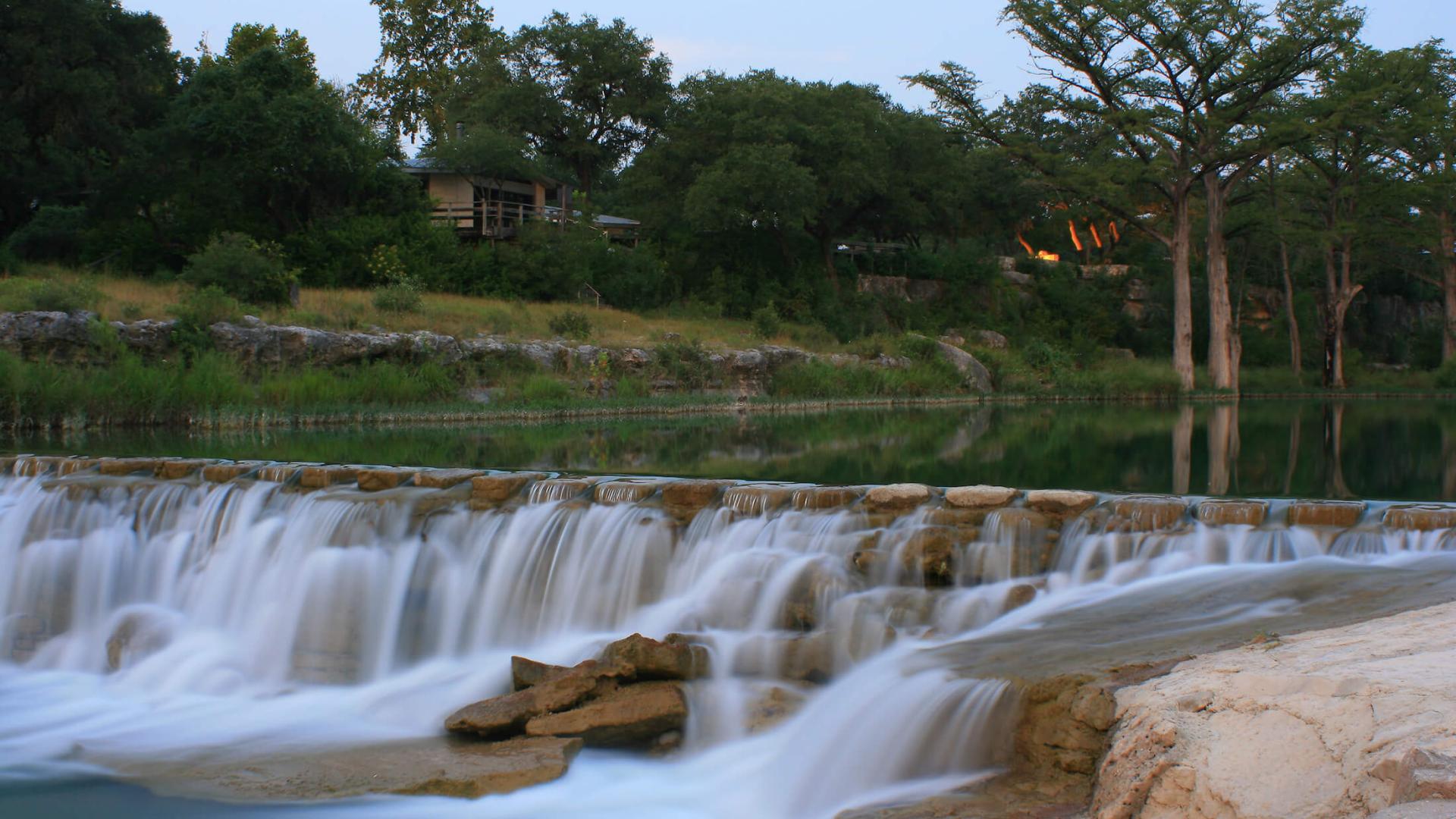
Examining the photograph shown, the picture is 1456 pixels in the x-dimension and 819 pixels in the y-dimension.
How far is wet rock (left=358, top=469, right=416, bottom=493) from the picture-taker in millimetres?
10258

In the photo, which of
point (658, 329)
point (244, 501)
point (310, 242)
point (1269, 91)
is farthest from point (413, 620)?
point (1269, 91)

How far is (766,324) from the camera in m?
39.8

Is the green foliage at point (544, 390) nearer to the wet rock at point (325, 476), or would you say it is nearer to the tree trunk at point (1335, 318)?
the wet rock at point (325, 476)

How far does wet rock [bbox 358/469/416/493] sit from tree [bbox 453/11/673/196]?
40.1 m

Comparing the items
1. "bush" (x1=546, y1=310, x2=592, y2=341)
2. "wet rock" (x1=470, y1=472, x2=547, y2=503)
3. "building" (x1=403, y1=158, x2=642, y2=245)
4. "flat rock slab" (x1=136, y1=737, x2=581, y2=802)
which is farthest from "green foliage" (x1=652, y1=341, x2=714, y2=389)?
"flat rock slab" (x1=136, y1=737, x2=581, y2=802)

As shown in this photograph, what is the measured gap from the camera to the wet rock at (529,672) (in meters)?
7.18

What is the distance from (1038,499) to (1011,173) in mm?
46466

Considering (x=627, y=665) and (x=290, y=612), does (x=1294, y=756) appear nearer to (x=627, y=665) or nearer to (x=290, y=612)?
(x=627, y=665)

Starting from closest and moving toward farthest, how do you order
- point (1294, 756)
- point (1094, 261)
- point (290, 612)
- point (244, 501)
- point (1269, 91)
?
point (1294, 756) < point (290, 612) < point (244, 501) < point (1269, 91) < point (1094, 261)

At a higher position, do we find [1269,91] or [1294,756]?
[1269,91]

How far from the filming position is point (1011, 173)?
52219 mm

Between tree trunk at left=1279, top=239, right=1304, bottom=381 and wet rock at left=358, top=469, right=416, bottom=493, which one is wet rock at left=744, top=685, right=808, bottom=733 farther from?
tree trunk at left=1279, top=239, right=1304, bottom=381

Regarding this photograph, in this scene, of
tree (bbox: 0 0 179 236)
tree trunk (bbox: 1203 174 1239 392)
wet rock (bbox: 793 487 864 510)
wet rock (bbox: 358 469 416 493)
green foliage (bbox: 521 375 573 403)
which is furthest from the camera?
tree trunk (bbox: 1203 174 1239 392)

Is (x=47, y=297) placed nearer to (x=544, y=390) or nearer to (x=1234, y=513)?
(x=544, y=390)
